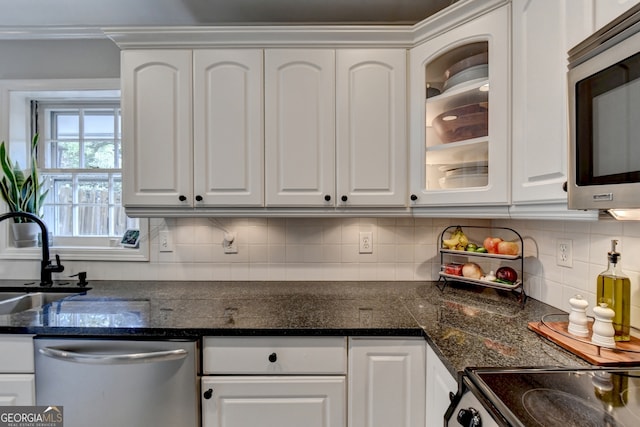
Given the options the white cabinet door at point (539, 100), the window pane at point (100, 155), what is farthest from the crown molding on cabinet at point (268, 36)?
the window pane at point (100, 155)

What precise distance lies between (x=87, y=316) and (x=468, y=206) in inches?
65.5

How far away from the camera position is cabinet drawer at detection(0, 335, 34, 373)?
3.73 feet

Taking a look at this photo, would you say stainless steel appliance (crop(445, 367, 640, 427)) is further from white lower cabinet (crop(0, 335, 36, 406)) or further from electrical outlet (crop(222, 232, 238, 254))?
white lower cabinet (crop(0, 335, 36, 406))

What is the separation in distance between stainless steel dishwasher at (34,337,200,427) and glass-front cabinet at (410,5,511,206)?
1.25 metres

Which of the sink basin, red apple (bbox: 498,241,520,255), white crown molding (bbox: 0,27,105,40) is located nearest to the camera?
red apple (bbox: 498,241,520,255)

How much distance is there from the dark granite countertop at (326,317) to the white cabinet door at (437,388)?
0.07 m

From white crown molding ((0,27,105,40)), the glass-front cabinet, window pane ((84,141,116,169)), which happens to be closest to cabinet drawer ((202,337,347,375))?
the glass-front cabinet

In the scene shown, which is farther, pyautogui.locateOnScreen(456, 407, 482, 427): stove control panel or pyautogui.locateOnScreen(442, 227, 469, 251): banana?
pyautogui.locateOnScreen(442, 227, 469, 251): banana

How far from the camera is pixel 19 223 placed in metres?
1.82

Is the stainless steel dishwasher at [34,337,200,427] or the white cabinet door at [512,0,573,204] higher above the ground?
the white cabinet door at [512,0,573,204]

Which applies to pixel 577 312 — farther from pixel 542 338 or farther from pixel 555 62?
pixel 555 62

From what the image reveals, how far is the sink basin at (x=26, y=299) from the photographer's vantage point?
5.43 feet

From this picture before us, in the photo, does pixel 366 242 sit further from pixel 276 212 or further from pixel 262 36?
pixel 262 36

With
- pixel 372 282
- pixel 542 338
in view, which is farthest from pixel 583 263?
pixel 372 282
